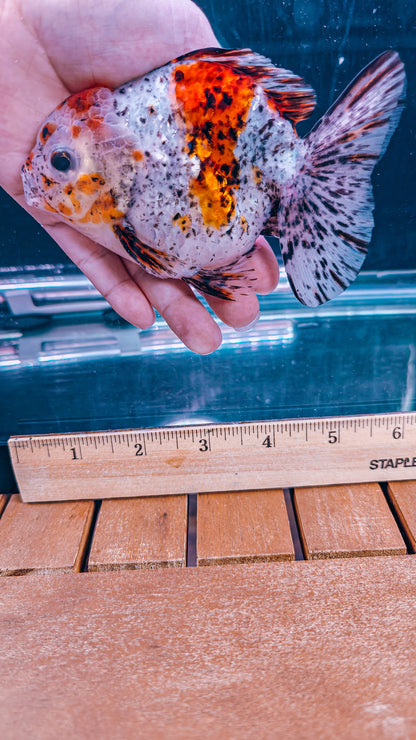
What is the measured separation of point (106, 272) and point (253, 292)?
24 centimetres

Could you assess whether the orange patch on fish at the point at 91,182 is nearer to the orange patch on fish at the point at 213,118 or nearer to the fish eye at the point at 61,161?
the fish eye at the point at 61,161

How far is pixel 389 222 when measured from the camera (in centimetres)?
91

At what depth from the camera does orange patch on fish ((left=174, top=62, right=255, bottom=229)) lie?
0.72 m

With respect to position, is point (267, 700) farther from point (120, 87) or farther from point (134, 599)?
point (120, 87)

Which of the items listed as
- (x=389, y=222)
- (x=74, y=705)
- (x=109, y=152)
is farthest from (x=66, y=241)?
(x=74, y=705)

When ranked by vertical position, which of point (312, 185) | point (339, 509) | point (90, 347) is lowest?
point (339, 509)

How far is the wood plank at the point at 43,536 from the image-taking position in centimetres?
81

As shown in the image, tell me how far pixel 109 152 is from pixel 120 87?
90 millimetres

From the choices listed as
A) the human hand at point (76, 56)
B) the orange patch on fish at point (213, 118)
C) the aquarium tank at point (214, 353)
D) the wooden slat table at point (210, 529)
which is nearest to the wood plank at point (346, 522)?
the wooden slat table at point (210, 529)

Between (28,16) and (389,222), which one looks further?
(389,222)

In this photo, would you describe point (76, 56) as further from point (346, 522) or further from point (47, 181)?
point (346, 522)

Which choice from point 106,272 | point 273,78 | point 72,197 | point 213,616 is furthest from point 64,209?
point 213,616

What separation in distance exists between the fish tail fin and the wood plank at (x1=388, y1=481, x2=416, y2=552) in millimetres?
349

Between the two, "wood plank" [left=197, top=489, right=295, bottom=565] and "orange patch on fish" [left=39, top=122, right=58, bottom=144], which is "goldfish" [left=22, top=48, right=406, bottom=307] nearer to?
"orange patch on fish" [left=39, top=122, right=58, bottom=144]
